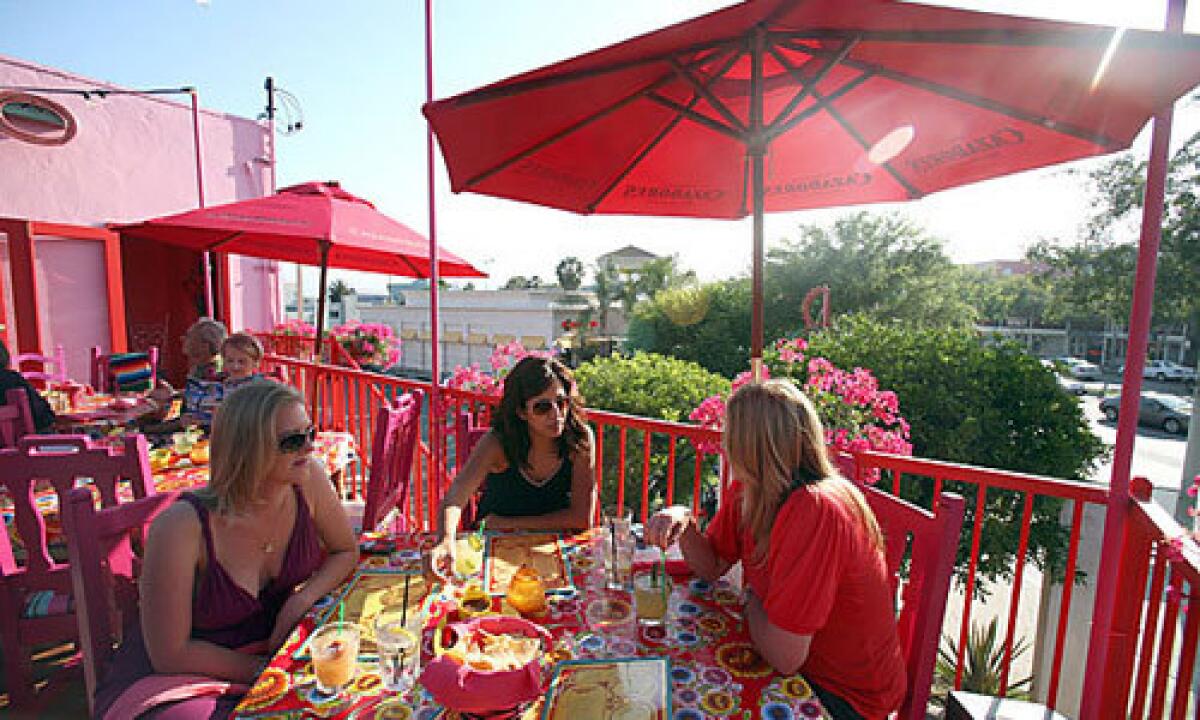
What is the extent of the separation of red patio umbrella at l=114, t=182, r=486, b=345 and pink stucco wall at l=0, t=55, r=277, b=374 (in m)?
3.56

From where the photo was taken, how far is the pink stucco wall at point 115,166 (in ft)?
24.8

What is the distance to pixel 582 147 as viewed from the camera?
2.86 m

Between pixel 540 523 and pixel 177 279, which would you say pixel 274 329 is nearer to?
pixel 177 279

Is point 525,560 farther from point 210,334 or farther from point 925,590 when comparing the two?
point 210,334

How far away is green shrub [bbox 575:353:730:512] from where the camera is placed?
5832 mm

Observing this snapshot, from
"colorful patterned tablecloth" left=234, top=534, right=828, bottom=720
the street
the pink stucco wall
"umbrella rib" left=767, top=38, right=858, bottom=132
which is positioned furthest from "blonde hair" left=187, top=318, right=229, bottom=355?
the street

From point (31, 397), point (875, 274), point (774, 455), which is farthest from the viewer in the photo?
point (875, 274)

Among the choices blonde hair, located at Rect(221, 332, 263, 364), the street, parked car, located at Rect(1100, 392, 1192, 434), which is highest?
blonde hair, located at Rect(221, 332, 263, 364)

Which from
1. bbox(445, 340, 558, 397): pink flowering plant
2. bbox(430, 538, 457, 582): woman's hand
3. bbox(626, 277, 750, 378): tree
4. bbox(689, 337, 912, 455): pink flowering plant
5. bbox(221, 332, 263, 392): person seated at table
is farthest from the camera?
bbox(626, 277, 750, 378): tree

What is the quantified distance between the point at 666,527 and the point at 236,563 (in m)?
1.34

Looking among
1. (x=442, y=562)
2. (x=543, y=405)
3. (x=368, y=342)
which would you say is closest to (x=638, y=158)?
(x=543, y=405)

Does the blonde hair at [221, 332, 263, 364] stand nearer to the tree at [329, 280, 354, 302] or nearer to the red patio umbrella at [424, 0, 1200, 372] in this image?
the red patio umbrella at [424, 0, 1200, 372]

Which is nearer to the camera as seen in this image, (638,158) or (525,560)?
(525,560)

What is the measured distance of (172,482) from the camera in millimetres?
2793
